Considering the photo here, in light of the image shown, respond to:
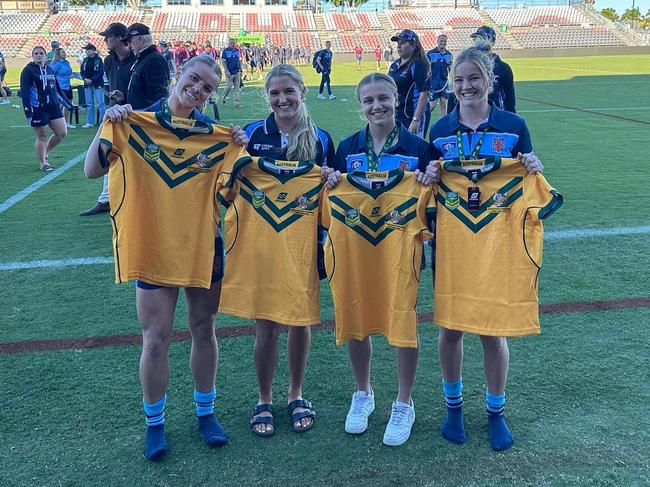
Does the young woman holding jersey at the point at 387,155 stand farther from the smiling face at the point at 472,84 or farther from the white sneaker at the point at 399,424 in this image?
the smiling face at the point at 472,84

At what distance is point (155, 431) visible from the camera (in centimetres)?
297

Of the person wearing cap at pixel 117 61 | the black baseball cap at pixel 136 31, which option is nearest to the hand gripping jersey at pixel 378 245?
the black baseball cap at pixel 136 31

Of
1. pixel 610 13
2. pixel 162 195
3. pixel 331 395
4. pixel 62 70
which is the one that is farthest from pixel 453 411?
pixel 610 13

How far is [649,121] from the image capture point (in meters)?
13.2


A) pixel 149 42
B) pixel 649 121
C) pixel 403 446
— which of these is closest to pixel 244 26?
pixel 649 121

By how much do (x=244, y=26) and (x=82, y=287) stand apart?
63438 mm

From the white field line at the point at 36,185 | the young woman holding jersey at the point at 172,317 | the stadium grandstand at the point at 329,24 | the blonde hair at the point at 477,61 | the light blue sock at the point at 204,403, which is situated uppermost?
the stadium grandstand at the point at 329,24

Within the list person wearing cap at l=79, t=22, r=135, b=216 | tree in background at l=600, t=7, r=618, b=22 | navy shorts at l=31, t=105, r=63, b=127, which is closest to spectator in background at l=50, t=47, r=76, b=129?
navy shorts at l=31, t=105, r=63, b=127

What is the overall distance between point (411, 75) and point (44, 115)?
550 cm

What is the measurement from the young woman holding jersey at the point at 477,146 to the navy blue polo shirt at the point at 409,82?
13.8 feet

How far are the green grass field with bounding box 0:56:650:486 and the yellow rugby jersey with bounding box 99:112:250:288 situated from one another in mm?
854

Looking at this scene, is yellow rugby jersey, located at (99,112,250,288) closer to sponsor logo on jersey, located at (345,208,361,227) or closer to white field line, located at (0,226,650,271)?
sponsor logo on jersey, located at (345,208,361,227)

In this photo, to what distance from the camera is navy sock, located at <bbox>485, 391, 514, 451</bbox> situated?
298 centimetres

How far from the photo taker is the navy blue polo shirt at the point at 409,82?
7203 millimetres
